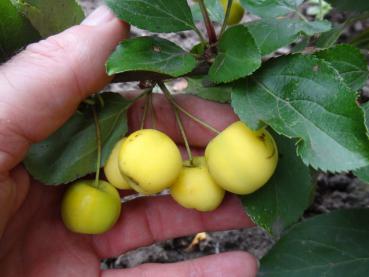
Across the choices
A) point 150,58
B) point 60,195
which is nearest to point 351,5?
point 150,58

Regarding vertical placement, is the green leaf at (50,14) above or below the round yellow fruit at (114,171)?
above

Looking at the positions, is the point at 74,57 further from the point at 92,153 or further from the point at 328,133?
the point at 328,133

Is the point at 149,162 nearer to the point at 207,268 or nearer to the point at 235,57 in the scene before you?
the point at 235,57

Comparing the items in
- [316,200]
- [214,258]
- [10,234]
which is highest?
[10,234]

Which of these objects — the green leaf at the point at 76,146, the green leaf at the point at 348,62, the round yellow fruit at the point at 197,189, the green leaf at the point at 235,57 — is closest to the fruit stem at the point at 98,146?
the green leaf at the point at 76,146

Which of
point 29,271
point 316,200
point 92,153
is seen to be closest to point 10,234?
point 29,271

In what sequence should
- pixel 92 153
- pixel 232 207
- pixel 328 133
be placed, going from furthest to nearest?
pixel 232 207, pixel 92 153, pixel 328 133

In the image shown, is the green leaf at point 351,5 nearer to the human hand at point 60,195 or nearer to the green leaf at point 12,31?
the human hand at point 60,195

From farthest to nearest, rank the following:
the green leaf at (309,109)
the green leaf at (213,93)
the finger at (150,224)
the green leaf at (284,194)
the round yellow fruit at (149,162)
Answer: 1. the finger at (150,224)
2. the green leaf at (213,93)
3. the green leaf at (284,194)
4. the round yellow fruit at (149,162)
5. the green leaf at (309,109)
